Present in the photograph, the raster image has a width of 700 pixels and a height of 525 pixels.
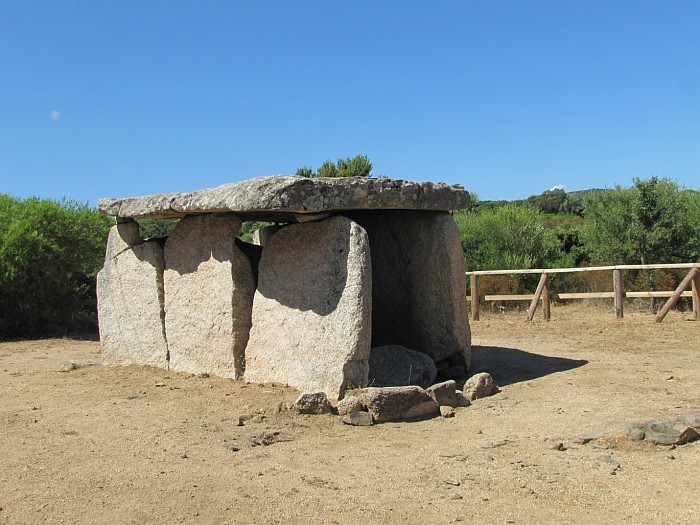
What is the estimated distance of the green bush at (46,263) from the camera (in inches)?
482

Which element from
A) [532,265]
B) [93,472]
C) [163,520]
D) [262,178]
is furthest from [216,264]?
[532,265]

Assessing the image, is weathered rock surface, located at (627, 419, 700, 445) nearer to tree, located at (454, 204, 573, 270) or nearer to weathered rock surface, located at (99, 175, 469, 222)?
weathered rock surface, located at (99, 175, 469, 222)

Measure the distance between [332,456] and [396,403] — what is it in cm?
103

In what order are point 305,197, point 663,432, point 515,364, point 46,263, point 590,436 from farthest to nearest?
point 46,263, point 515,364, point 305,197, point 590,436, point 663,432

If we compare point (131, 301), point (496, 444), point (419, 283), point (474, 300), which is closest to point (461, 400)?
point (496, 444)

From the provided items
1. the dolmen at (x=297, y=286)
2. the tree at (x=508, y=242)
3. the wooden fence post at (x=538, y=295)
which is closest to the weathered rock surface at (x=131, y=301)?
the dolmen at (x=297, y=286)

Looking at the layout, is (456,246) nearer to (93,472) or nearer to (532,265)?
(93,472)

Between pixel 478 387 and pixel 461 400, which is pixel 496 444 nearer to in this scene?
pixel 461 400

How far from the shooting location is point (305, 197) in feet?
21.7

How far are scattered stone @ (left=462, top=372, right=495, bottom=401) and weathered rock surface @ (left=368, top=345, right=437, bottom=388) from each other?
25.6 inches

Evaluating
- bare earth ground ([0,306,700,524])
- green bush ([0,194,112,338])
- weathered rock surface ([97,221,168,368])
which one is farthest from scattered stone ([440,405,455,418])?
green bush ([0,194,112,338])

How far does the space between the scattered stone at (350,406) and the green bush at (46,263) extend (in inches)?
330

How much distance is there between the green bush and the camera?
12.2m

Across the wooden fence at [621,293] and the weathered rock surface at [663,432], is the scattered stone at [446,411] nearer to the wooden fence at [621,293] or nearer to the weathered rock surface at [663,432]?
the weathered rock surface at [663,432]
